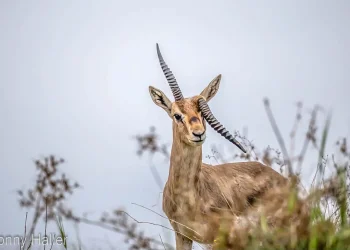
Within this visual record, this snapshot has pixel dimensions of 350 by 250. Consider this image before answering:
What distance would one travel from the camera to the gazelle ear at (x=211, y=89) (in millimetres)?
11016

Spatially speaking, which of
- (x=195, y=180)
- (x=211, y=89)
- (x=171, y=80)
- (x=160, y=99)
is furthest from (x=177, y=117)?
(x=211, y=89)

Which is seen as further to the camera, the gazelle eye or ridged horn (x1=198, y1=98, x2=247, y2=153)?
the gazelle eye

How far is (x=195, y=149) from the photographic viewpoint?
9.79 meters

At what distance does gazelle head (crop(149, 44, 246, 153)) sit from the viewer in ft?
29.9

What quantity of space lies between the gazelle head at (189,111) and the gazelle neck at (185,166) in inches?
7.2

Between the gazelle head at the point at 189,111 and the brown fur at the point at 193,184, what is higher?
the gazelle head at the point at 189,111

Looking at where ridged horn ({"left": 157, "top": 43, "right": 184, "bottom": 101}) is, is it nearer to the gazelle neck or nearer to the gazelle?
the gazelle

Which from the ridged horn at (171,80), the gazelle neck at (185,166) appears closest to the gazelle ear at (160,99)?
the ridged horn at (171,80)

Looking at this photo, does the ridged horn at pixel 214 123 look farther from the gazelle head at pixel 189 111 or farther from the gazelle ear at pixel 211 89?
the gazelle ear at pixel 211 89

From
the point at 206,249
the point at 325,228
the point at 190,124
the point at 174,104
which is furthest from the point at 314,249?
the point at 174,104

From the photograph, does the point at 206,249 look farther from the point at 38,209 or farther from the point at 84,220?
the point at 38,209

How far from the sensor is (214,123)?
873cm

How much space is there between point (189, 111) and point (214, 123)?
3.42 feet

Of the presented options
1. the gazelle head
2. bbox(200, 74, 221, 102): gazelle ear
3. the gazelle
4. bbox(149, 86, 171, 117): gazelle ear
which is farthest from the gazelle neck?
bbox(200, 74, 221, 102): gazelle ear
